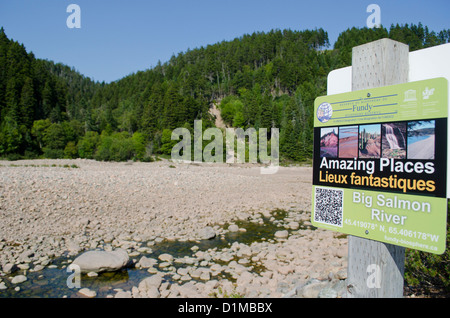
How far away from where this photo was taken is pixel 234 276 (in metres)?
6.98

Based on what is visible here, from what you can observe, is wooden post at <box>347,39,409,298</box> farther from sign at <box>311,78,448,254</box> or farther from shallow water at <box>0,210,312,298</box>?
shallow water at <box>0,210,312,298</box>

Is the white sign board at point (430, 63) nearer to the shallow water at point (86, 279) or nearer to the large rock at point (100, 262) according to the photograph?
the shallow water at point (86, 279)

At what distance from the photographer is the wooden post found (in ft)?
9.16

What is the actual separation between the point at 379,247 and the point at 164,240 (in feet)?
25.8

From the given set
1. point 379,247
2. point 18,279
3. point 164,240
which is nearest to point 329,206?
point 379,247

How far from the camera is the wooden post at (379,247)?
9.16ft

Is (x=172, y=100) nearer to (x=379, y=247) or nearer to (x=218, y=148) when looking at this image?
(x=218, y=148)

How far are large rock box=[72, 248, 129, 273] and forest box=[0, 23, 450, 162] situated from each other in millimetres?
35620

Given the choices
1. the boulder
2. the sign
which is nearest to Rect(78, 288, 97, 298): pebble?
the boulder

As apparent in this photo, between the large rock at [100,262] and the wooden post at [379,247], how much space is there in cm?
583

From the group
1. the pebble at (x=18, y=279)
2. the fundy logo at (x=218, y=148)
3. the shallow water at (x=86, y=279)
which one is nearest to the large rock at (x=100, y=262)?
the shallow water at (x=86, y=279)

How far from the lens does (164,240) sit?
9.63m

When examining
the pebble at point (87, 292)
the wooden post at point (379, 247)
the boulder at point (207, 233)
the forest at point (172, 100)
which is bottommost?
the pebble at point (87, 292)

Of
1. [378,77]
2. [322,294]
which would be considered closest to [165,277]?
[322,294]
